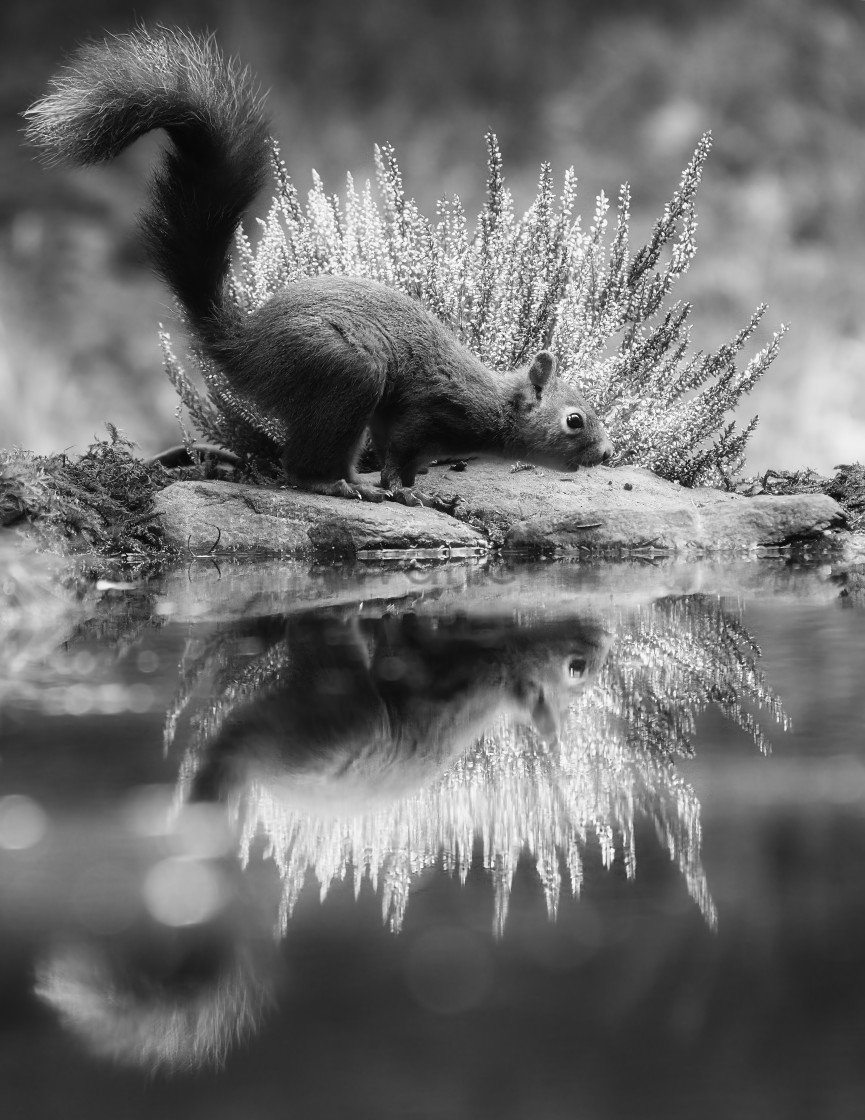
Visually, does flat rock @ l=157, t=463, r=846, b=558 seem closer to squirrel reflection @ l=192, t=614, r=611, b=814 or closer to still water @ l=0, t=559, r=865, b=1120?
squirrel reflection @ l=192, t=614, r=611, b=814

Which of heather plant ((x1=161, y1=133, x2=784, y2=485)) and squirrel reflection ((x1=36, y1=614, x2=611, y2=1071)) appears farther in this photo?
heather plant ((x1=161, y1=133, x2=784, y2=485))

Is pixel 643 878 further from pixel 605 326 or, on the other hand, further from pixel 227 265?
pixel 605 326

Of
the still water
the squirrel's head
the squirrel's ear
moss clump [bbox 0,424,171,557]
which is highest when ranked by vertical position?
the squirrel's ear

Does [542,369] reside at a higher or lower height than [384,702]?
higher

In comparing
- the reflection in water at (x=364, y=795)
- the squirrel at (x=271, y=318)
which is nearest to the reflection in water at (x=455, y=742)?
the reflection in water at (x=364, y=795)

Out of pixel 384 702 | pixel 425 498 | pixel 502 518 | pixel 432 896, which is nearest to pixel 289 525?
pixel 425 498

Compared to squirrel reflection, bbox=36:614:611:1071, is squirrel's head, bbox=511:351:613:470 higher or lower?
higher

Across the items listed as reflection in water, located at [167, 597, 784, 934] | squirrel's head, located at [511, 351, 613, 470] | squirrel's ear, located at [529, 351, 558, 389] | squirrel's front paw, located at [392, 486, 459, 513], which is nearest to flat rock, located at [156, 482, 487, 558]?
squirrel's front paw, located at [392, 486, 459, 513]

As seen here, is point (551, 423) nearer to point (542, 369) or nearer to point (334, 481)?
point (542, 369)
